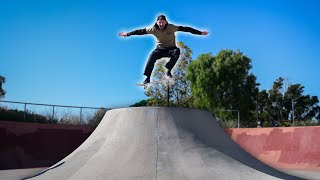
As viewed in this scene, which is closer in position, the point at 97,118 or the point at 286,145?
the point at 286,145

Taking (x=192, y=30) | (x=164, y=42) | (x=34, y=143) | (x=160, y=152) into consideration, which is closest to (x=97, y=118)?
(x=34, y=143)

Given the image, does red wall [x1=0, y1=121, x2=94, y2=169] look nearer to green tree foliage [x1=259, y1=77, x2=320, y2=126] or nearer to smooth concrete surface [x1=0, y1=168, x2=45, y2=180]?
smooth concrete surface [x1=0, y1=168, x2=45, y2=180]

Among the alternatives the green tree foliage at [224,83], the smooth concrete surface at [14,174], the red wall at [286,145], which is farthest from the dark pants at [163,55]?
the green tree foliage at [224,83]

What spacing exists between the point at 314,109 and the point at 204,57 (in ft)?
62.3

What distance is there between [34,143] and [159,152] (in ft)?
41.0

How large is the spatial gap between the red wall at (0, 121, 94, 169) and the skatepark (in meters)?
9.43

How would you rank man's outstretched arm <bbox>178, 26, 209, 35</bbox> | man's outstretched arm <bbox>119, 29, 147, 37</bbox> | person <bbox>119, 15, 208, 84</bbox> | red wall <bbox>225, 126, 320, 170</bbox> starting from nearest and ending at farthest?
1. person <bbox>119, 15, 208, 84</bbox>
2. man's outstretched arm <bbox>178, 26, 209, 35</bbox>
3. man's outstretched arm <bbox>119, 29, 147, 37</bbox>
4. red wall <bbox>225, 126, 320, 170</bbox>

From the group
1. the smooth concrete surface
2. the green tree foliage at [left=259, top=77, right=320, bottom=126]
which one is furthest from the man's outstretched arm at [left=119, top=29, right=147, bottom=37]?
the green tree foliage at [left=259, top=77, right=320, bottom=126]

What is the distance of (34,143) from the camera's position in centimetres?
1995

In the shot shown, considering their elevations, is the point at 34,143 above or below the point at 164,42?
below

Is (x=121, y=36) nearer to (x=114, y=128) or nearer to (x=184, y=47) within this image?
(x=114, y=128)

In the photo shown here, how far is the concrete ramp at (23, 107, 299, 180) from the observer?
29.7 ft

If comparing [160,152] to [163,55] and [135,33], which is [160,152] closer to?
[163,55]

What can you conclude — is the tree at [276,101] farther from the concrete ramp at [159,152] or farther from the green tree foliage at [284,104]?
the concrete ramp at [159,152]
